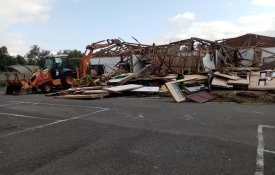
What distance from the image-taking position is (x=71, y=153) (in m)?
6.51

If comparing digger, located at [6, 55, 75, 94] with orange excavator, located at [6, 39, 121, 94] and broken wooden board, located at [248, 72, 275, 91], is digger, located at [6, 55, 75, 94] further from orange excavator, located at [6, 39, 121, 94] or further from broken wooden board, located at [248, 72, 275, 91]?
broken wooden board, located at [248, 72, 275, 91]

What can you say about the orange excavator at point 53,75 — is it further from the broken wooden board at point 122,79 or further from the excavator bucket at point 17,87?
the broken wooden board at point 122,79

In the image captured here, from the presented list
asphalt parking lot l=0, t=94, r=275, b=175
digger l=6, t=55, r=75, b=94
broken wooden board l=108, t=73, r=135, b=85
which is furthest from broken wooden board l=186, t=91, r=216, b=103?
digger l=6, t=55, r=75, b=94

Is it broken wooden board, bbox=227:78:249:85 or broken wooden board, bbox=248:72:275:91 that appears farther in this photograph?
broken wooden board, bbox=227:78:249:85

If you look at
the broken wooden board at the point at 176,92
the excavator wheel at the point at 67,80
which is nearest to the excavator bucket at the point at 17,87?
the excavator wheel at the point at 67,80

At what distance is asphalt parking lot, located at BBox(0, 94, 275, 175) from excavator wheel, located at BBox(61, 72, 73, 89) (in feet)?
41.3

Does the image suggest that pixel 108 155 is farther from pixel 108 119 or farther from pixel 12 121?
pixel 12 121

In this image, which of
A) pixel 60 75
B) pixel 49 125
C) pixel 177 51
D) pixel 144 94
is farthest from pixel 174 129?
pixel 60 75

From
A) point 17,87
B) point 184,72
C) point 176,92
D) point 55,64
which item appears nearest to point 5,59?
point 17,87

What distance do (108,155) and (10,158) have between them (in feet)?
6.56

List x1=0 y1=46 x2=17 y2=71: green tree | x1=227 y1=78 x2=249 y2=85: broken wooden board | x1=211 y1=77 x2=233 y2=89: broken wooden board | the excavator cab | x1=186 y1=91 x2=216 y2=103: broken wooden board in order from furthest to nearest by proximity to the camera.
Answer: x1=0 y1=46 x2=17 y2=71: green tree
the excavator cab
x1=211 y1=77 x2=233 y2=89: broken wooden board
x1=227 y1=78 x2=249 y2=85: broken wooden board
x1=186 y1=91 x2=216 y2=103: broken wooden board

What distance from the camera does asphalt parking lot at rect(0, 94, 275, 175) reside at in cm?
555

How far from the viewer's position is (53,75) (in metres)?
23.8

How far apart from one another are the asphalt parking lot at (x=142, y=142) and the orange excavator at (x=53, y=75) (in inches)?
462
